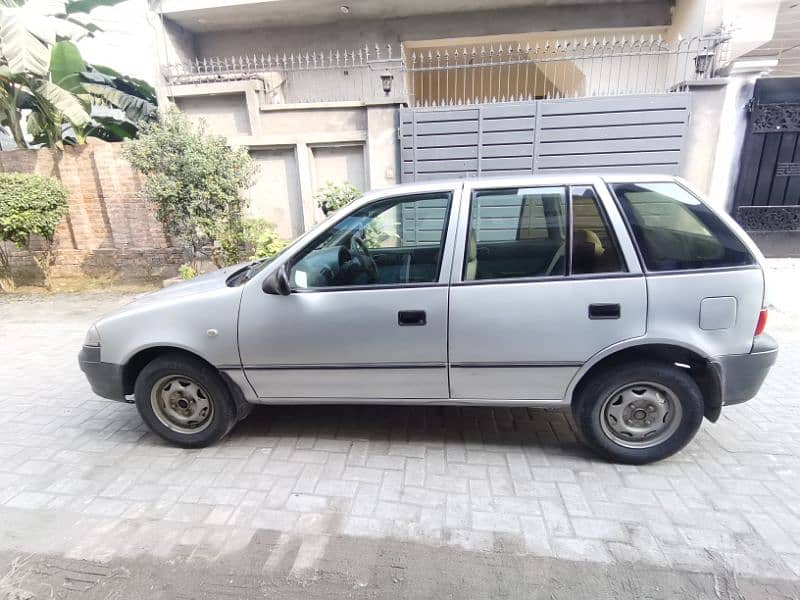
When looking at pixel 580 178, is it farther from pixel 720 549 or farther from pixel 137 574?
pixel 137 574

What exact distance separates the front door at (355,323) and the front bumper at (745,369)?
5.39 feet

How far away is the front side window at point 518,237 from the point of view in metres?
2.66

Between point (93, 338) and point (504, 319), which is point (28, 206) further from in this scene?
point (504, 319)

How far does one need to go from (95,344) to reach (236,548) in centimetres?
178

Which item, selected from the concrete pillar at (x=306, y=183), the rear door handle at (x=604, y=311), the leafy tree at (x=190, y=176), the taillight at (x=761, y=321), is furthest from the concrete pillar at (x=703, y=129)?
the leafy tree at (x=190, y=176)

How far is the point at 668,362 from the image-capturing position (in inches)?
104

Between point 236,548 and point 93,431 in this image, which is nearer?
point 236,548

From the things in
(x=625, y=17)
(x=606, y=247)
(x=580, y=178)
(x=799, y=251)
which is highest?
(x=625, y=17)

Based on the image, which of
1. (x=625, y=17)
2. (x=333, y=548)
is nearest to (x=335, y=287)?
(x=333, y=548)

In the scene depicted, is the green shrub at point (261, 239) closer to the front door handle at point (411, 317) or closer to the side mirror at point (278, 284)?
the side mirror at point (278, 284)

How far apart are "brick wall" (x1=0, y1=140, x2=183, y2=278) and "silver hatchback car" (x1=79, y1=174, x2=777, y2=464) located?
20.3 feet

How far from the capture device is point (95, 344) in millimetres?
3016

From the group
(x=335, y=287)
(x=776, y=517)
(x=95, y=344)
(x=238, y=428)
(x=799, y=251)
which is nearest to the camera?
(x=776, y=517)

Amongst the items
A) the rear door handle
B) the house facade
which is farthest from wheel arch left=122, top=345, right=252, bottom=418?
the house facade
